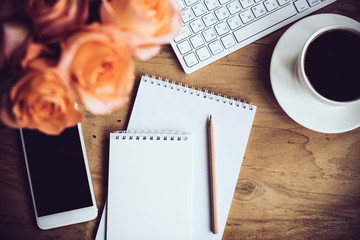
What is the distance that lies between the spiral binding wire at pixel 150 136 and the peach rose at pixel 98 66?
302 millimetres

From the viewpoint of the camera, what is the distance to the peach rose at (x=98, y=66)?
0.31 meters

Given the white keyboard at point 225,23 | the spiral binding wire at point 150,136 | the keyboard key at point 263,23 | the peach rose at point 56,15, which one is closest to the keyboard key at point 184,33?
the white keyboard at point 225,23

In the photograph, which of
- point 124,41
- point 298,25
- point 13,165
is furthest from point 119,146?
point 298,25

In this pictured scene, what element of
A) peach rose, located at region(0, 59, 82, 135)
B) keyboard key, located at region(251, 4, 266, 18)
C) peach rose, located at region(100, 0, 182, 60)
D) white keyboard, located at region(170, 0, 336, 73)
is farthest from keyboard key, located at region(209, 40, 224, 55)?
peach rose, located at region(0, 59, 82, 135)

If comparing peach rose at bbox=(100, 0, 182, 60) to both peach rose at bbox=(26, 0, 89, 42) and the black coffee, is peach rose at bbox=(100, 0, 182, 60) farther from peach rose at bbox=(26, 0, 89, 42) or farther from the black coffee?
the black coffee

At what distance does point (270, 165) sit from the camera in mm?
648

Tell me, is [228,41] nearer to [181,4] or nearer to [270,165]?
[181,4]

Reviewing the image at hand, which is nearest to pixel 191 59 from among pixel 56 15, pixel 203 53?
pixel 203 53

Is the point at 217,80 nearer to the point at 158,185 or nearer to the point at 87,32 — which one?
the point at 158,185

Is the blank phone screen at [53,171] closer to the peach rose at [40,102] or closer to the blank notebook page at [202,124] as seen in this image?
the blank notebook page at [202,124]

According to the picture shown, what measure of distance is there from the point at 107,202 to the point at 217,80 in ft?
1.18

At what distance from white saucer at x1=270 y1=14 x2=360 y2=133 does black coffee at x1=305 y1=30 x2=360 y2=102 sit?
0.05 m

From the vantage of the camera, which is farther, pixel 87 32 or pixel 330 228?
pixel 330 228

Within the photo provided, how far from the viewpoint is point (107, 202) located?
2.08 ft
